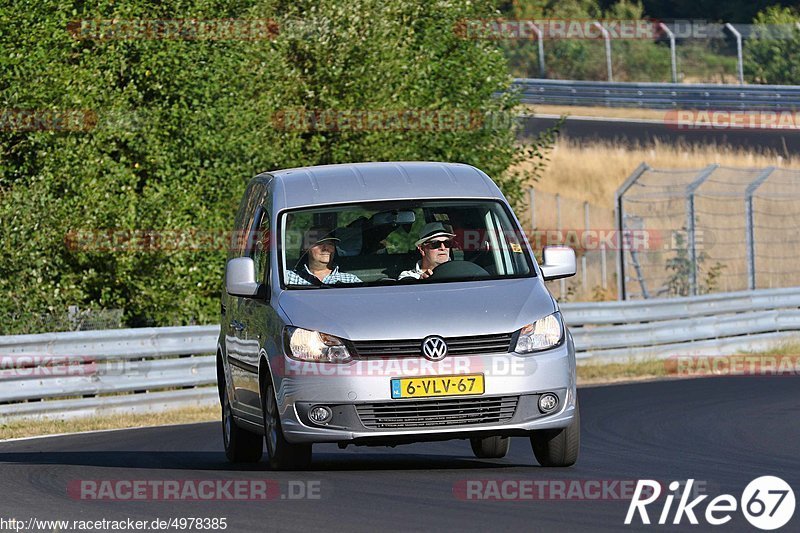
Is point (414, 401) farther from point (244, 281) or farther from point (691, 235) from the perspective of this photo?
point (691, 235)

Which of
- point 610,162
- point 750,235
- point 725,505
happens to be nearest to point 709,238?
point 610,162

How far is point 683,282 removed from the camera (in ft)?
94.5

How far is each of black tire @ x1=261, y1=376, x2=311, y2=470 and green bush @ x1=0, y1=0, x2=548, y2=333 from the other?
11487 millimetres

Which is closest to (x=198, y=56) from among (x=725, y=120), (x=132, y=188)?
(x=132, y=188)

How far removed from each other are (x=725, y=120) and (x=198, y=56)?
93.0 ft

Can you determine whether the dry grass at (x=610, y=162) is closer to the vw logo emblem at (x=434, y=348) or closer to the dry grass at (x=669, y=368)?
the dry grass at (x=669, y=368)

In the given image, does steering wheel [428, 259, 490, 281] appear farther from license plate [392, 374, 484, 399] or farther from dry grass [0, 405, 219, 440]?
dry grass [0, 405, 219, 440]

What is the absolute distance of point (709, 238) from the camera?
37.2 meters

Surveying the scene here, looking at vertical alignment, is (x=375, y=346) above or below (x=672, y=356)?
above

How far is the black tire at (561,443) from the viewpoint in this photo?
1049 cm

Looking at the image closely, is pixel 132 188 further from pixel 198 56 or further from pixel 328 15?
pixel 328 15

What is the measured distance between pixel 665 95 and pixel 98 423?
3739 centimetres

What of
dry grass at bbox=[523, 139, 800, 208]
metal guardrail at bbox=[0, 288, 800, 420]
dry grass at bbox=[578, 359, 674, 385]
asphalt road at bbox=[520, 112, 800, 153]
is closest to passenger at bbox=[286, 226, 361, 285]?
metal guardrail at bbox=[0, 288, 800, 420]

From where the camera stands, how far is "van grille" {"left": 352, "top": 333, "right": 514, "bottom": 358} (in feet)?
32.8
